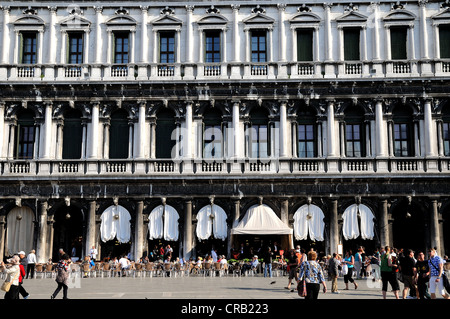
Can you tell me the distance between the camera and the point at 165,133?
3297 cm

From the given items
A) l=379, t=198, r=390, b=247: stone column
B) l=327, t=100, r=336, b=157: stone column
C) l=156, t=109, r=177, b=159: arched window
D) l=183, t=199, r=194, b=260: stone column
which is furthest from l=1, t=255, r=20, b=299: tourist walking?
l=379, t=198, r=390, b=247: stone column

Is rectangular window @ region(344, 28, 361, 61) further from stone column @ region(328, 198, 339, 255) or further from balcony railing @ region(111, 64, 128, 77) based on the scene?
balcony railing @ region(111, 64, 128, 77)

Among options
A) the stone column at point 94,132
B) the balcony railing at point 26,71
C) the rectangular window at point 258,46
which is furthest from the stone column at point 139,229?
the rectangular window at point 258,46

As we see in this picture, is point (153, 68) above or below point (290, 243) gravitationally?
above

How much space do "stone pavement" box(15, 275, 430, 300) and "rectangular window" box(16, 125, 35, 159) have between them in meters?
8.73

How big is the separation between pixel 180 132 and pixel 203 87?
9.19 ft

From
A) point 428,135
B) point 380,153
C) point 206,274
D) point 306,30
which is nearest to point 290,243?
point 206,274

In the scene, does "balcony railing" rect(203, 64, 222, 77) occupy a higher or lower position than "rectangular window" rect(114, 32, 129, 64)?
lower

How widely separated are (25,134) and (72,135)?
271 centimetres

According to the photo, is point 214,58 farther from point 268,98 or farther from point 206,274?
point 206,274

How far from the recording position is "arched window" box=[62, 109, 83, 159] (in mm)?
32969

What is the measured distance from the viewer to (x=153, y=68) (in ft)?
108

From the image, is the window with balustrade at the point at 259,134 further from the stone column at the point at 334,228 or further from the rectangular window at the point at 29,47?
the rectangular window at the point at 29,47
